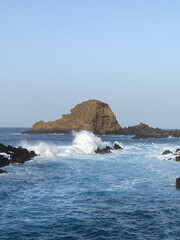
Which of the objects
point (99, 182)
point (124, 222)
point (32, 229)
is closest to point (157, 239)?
point (124, 222)

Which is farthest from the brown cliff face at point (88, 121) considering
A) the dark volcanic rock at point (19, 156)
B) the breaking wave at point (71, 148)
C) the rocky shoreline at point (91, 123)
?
the dark volcanic rock at point (19, 156)

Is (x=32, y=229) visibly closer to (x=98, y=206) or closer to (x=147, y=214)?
(x=98, y=206)

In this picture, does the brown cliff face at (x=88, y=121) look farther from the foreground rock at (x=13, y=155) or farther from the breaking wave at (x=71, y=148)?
the foreground rock at (x=13, y=155)

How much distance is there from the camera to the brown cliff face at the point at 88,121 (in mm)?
143625

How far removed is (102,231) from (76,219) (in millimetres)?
1820

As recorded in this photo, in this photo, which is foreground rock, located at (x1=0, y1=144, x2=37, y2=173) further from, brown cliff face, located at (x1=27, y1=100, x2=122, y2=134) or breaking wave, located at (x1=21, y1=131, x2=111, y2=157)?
brown cliff face, located at (x1=27, y1=100, x2=122, y2=134)

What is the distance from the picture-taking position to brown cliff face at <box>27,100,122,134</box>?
471 ft

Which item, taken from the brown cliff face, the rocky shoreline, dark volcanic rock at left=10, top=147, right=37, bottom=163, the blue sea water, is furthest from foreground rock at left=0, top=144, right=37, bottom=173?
the brown cliff face

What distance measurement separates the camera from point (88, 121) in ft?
473

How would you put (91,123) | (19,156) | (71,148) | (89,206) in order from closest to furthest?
(89,206) → (19,156) → (71,148) → (91,123)

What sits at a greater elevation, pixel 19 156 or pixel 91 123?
pixel 91 123

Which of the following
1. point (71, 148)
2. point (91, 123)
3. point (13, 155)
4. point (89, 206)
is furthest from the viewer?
point (91, 123)

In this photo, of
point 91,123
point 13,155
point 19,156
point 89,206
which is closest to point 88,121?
point 91,123

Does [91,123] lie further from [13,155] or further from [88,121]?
[13,155]
